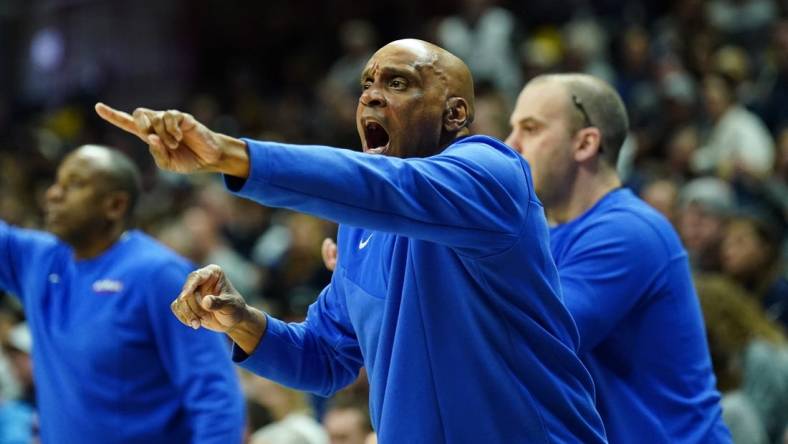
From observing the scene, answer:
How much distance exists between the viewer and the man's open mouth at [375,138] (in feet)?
10.0

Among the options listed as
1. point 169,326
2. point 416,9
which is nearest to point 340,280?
Answer: point 169,326

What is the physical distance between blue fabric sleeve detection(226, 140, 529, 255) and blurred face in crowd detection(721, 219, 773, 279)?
453 cm

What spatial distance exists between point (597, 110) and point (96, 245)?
2.07 meters

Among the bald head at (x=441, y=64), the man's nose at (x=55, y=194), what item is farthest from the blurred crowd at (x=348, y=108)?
the bald head at (x=441, y=64)

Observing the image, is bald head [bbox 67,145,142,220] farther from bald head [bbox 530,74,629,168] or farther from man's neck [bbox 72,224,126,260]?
bald head [bbox 530,74,629,168]

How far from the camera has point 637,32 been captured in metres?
11.0

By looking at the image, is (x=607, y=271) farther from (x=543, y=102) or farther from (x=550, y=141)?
(x=543, y=102)

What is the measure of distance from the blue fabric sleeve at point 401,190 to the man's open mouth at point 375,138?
12.6 inches

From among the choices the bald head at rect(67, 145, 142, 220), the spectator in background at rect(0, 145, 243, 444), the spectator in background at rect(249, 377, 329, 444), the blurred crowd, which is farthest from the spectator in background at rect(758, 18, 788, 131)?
the spectator in background at rect(0, 145, 243, 444)

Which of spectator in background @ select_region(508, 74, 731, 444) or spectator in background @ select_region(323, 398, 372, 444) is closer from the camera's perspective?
spectator in background @ select_region(508, 74, 731, 444)

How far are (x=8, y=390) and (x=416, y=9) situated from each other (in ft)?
25.9

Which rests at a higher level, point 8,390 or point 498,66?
point 498,66

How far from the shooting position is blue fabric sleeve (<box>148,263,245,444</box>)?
452cm

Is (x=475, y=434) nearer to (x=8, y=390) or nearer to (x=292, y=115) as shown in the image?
(x=8, y=390)
